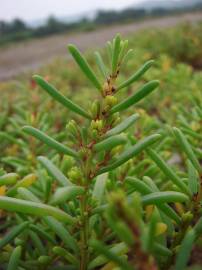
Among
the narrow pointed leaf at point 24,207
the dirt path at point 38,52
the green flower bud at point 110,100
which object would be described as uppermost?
the green flower bud at point 110,100

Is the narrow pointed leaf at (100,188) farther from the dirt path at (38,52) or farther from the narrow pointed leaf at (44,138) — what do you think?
the dirt path at (38,52)

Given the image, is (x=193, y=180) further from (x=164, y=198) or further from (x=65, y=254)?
(x=65, y=254)

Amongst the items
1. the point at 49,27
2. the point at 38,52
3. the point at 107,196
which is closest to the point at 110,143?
the point at 107,196

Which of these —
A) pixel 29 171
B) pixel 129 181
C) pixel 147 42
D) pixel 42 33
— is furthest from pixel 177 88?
pixel 42 33

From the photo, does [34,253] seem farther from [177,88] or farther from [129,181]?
[177,88]

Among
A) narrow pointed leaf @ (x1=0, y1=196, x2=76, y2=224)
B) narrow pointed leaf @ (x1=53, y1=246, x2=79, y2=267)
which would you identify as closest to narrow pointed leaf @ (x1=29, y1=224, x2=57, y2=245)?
narrow pointed leaf @ (x1=53, y1=246, x2=79, y2=267)

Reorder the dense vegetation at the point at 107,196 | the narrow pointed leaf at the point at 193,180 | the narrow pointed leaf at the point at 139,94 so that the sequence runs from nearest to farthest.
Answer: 1. the dense vegetation at the point at 107,196
2. the narrow pointed leaf at the point at 139,94
3. the narrow pointed leaf at the point at 193,180

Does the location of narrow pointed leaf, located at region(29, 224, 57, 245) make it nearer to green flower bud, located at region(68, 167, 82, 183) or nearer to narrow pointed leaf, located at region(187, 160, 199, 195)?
green flower bud, located at region(68, 167, 82, 183)

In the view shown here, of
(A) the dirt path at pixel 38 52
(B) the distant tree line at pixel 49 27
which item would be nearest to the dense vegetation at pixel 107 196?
(A) the dirt path at pixel 38 52
